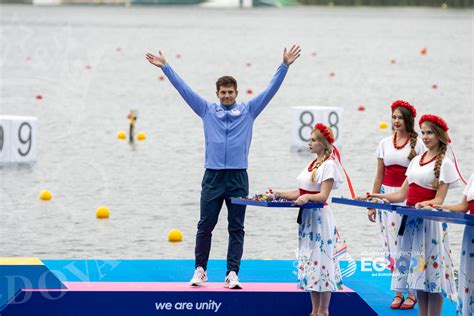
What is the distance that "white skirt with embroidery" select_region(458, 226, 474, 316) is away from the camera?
774cm

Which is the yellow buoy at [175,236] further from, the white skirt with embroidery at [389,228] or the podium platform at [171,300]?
the podium platform at [171,300]

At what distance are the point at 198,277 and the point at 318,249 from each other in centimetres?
90

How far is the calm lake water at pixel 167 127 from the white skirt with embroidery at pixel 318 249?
11.7ft

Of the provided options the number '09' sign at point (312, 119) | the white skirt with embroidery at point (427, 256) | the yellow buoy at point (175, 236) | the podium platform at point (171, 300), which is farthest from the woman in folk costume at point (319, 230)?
the number '09' sign at point (312, 119)

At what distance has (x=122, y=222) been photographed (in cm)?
1427

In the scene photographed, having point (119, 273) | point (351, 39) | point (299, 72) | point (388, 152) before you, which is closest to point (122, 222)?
point (119, 273)

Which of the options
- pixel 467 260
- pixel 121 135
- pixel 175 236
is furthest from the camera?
pixel 121 135

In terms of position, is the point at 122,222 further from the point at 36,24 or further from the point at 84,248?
the point at 36,24

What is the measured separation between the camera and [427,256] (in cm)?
856

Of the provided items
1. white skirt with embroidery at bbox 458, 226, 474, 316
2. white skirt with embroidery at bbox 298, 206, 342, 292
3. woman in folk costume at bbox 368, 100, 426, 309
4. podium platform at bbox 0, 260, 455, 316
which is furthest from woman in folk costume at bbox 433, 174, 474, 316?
woman in folk costume at bbox 368, 100, 426, 309

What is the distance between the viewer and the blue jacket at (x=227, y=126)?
898 centimetres

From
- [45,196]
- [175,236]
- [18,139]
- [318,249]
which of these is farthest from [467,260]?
[18,139]

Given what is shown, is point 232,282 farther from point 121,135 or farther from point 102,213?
point 121,135

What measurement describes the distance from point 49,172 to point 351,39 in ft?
153
